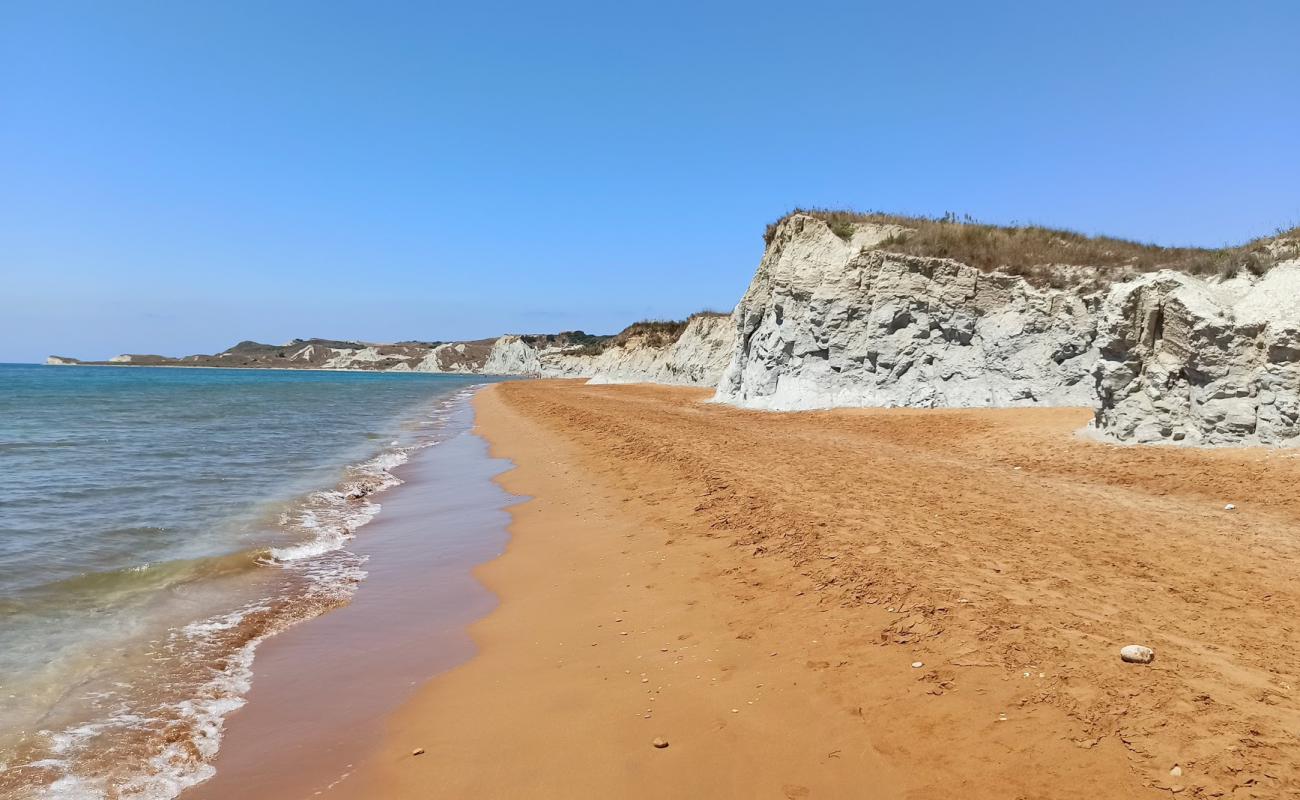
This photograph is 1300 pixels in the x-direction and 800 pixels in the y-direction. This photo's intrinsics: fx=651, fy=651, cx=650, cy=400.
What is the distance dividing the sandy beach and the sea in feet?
5.36

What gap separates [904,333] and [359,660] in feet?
69.6

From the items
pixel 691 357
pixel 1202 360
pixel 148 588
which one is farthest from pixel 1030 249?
pixel 691 357

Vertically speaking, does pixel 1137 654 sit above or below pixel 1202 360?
below

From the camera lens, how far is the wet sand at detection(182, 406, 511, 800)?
382 centimetres

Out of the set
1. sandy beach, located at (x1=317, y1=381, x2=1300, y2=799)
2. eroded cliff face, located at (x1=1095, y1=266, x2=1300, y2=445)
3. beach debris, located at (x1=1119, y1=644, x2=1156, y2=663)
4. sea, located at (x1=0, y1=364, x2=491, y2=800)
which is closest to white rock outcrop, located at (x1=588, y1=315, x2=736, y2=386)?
eroded cliff face, located at (x1=1095, y1=266, x2=1300, y2=445)

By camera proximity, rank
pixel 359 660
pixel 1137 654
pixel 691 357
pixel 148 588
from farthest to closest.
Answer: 1. pixel 691 357
2. pixel 148 588
3. pixel 359 660
4. pixel 1137 654

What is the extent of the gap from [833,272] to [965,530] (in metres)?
19.4

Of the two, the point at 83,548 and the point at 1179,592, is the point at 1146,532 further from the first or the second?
the point at 83,548

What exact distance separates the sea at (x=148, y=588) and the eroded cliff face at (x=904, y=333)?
15207 mm

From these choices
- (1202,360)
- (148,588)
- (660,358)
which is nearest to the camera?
(148,588)

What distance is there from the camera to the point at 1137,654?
3.72 m

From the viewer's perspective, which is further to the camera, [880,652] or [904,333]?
[904,333]

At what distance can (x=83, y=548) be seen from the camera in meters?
8.34

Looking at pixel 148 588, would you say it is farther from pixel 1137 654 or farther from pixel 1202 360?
pixel 1202 360
